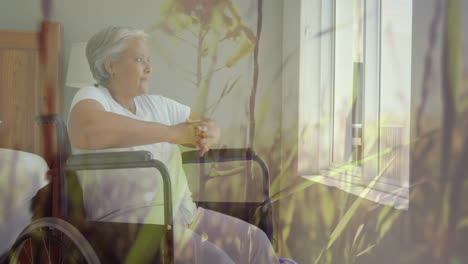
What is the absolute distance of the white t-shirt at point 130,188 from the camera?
2.32 ft

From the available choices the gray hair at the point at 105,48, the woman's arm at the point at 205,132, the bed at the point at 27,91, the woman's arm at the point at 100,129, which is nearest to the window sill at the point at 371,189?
the woman's arm at the point at 205,132

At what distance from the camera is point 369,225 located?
28.3 inches

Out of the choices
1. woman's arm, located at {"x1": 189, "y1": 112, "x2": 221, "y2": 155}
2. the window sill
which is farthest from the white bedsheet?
the window sill

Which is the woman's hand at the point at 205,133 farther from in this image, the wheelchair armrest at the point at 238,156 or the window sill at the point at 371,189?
the window sill at the point at 371,189

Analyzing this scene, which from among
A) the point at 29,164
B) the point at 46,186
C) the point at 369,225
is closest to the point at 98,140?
the point at 46,186

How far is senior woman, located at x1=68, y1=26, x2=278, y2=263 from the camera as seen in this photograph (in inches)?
28.4

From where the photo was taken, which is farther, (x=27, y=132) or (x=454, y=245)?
(x=27, y=132)

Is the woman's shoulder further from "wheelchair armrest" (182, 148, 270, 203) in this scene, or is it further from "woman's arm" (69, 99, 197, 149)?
"wheelchair armrest" (182, 148, 270, 203)

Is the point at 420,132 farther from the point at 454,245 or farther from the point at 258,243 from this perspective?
the point at 258,243

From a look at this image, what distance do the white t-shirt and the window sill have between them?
383 millimetres

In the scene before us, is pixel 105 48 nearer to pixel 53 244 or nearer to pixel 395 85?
pixel 53 244

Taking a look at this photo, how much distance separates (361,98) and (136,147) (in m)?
0.58

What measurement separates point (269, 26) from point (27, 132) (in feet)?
2.55

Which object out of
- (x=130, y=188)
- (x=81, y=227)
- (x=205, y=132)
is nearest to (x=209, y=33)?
(x=205, y=132)
